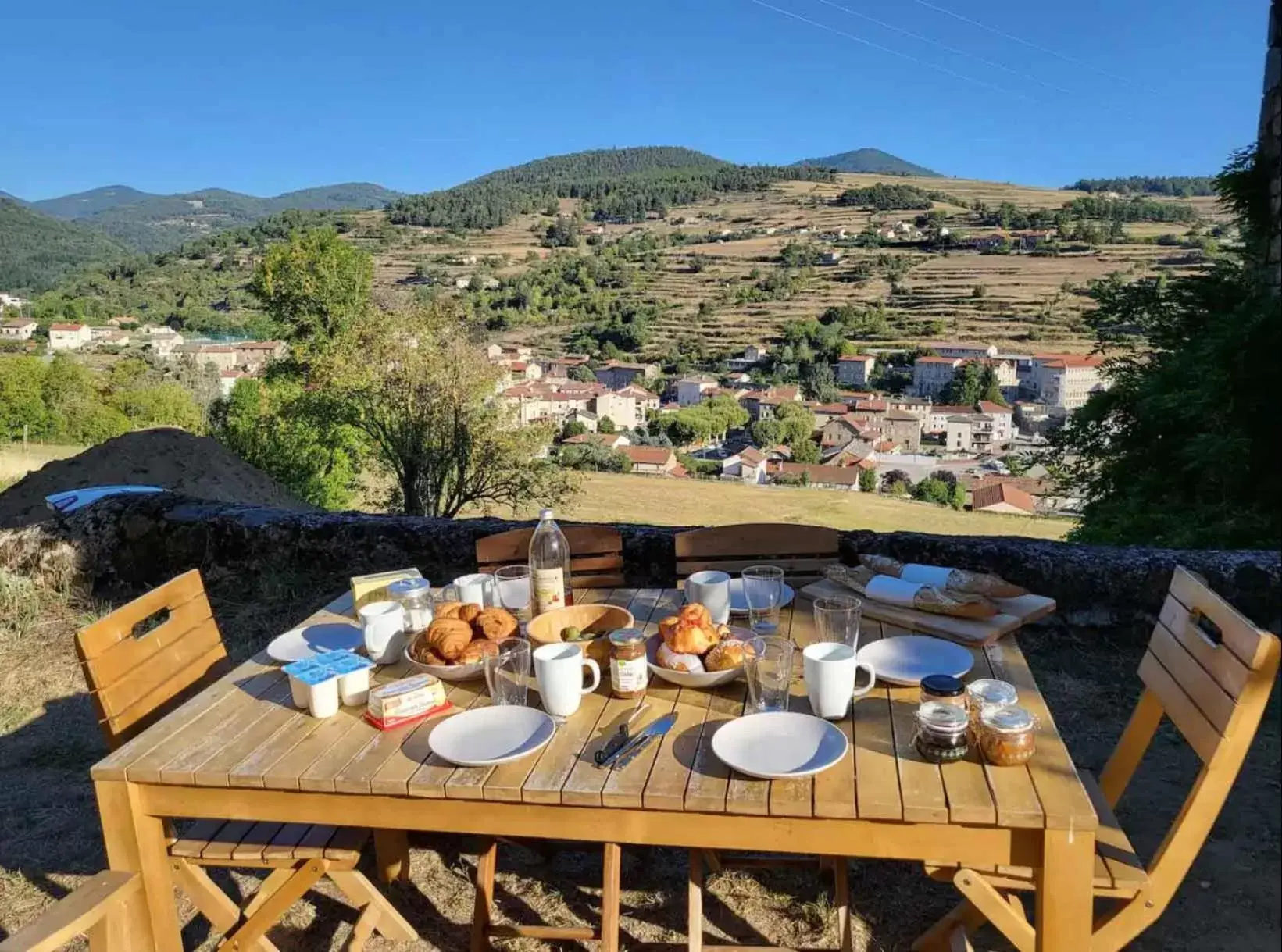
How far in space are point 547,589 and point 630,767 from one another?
2.64 ft

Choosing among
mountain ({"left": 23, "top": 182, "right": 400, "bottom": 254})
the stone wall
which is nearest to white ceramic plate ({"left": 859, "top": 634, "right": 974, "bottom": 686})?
the stone wall

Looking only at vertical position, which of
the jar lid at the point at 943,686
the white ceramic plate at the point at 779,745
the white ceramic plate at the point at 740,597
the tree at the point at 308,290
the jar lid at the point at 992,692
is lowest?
the white ceramic plate at the point at 740,597

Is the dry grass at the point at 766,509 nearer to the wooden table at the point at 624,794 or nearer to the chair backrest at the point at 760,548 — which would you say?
the chair backrest at the point at 760,548

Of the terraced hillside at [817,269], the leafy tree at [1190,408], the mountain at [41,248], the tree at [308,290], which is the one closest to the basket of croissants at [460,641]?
the leafy tree at [1190,408]

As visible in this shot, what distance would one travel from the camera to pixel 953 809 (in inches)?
56.6

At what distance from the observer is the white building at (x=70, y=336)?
138 feet

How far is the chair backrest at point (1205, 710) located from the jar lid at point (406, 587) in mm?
1736

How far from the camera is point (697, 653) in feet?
6.55

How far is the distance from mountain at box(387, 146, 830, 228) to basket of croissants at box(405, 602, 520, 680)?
8445 centimetres

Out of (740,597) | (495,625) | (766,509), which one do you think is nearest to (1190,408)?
(740,597)

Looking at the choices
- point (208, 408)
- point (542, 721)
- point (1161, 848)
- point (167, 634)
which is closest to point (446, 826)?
point (542, 721)

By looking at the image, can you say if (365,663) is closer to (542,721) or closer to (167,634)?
(542,721)

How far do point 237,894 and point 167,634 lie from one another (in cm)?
85

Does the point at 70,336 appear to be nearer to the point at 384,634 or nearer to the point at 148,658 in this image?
the point at 148,658
